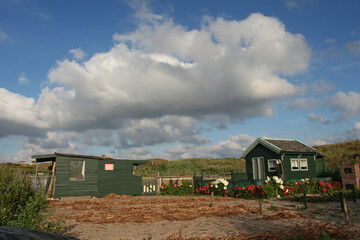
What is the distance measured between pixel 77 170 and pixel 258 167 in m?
16.2

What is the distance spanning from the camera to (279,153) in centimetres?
2403

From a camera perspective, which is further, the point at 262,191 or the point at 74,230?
the point at 262,191

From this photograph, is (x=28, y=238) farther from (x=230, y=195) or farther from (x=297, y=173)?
(x=297, y=173)

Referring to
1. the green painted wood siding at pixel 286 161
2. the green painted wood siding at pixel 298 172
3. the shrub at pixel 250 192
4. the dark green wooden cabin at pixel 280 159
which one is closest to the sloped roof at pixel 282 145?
the dark green wooden cabin at pixel 280 159

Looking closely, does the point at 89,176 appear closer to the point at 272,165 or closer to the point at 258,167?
the point at 258,167

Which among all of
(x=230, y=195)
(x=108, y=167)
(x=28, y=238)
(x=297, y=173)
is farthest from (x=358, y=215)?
(x=108, y=167)

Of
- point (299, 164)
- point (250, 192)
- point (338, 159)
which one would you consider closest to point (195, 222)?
point (250, 192)

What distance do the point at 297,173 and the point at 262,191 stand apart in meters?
9.10

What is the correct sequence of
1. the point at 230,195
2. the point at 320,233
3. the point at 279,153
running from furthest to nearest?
the point at 279,153, the point at 230,195, the point at 320,233

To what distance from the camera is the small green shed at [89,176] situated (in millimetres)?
20000

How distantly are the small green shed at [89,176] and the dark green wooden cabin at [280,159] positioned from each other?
36.8ft

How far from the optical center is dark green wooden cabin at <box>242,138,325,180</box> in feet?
79.8

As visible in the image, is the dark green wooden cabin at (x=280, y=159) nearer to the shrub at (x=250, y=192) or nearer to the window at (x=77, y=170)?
the shrub at (x=250, y=192)

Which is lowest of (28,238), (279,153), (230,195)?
(230,195)
